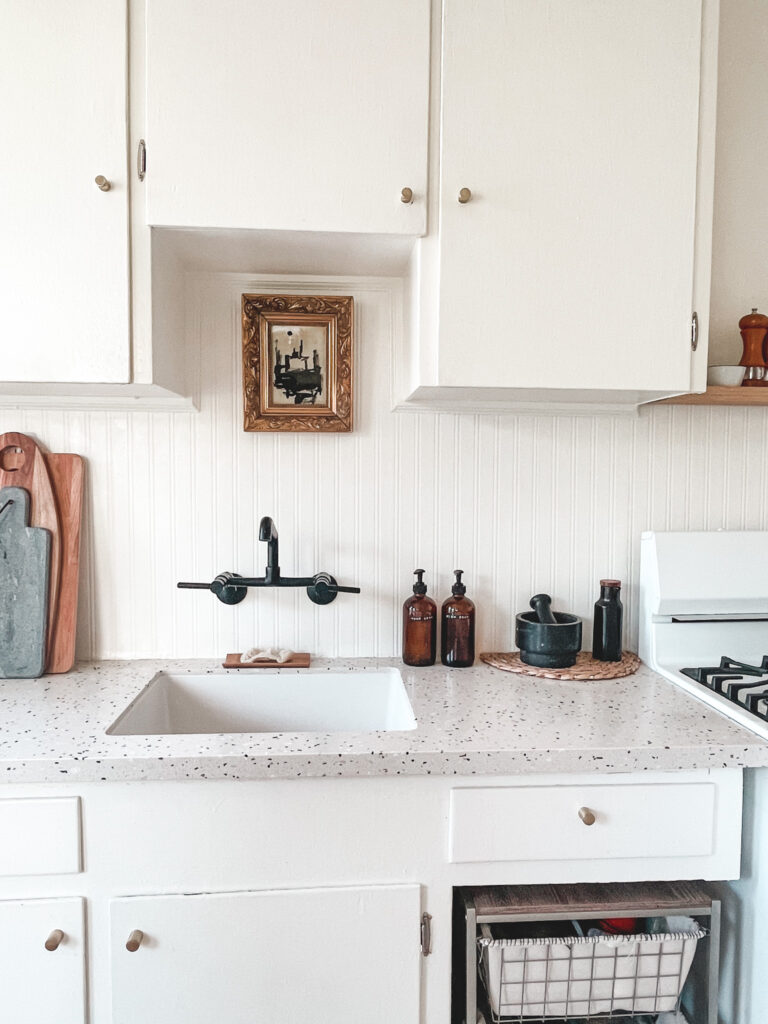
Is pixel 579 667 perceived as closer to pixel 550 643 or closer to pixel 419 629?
pixel 550 643

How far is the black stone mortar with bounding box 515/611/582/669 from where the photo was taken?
5.12 ft

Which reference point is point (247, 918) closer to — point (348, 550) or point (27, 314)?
point (348, 550)

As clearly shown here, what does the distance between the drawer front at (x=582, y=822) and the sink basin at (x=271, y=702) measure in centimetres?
42

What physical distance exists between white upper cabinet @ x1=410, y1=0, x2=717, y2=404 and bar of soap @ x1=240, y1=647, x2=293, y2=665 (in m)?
0.72

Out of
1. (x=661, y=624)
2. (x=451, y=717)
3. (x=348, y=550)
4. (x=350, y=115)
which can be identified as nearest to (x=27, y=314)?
(x=350, y=115)

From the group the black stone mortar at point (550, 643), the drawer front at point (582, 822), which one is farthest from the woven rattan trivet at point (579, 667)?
the drawer front at point (582, 822)

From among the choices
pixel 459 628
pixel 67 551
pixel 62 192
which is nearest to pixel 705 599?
pixel 459 628

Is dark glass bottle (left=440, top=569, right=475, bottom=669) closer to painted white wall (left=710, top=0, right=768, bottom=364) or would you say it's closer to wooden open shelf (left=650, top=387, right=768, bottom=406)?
wooden open shelf (left=650, top=387, right=768, bottom=406)

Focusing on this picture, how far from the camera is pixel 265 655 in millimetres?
1605

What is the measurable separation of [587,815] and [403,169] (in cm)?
122

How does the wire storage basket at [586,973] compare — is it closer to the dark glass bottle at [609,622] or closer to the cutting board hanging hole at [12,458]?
the dark glass bottle at [609,622]

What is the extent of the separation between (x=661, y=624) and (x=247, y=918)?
1082 millimetres

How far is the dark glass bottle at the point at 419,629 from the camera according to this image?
5.33ft

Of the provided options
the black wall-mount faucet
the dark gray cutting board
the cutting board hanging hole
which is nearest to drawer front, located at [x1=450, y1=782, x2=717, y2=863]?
the black wall-mount faucet
